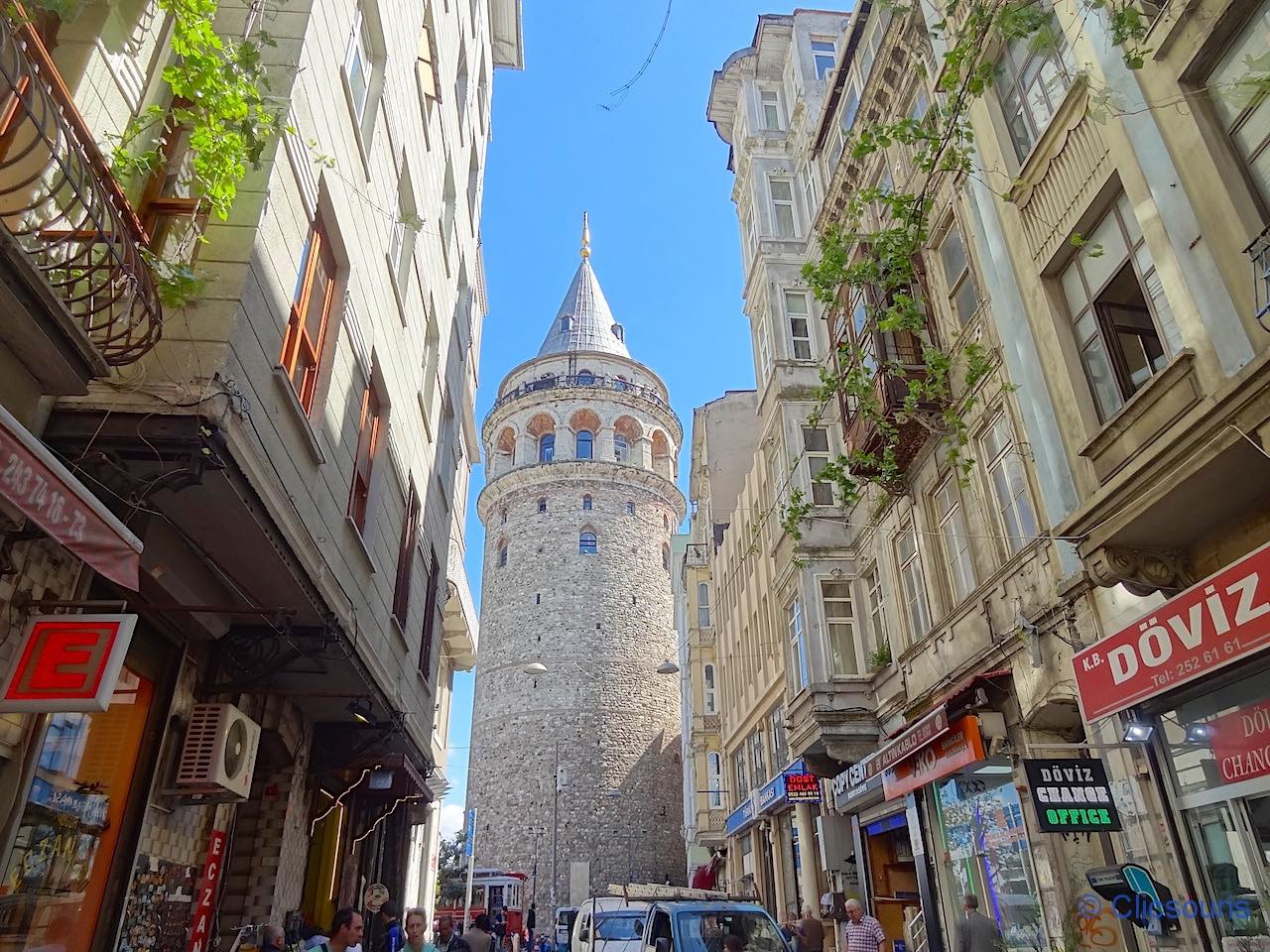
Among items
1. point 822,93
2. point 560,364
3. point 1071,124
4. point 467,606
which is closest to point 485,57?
point 822,93

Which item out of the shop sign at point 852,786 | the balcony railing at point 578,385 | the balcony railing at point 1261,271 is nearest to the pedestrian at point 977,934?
the shop sign at point 852,786

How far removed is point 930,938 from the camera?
11.4 m

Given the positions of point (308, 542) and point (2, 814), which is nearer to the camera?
point (2, 814)

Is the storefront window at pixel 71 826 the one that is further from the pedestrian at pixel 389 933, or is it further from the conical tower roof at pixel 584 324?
the conical tower roof at pixel 584 324

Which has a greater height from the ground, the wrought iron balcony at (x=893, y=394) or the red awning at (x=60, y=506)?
the wrought iron balcony at (x=893, y=394)

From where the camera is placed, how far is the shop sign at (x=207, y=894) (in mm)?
7469

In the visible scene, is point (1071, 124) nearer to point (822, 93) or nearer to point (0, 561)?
point (0, 561)

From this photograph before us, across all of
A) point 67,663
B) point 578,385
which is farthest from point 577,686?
point 67,663

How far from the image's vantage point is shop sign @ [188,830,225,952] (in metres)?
7.47

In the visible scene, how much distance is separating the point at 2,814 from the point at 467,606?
64.4 feet

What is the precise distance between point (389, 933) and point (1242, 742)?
10.4 meters

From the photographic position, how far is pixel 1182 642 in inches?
249

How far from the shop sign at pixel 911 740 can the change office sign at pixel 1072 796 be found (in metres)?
2.53

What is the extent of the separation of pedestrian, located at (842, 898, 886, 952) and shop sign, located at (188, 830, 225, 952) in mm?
7410
